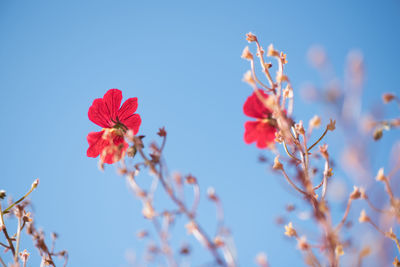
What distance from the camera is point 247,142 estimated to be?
137 cm

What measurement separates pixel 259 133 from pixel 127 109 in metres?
0.80

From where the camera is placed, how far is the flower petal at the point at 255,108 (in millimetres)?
1340

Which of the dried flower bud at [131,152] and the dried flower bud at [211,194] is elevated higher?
the dried flower bud at [131,152]

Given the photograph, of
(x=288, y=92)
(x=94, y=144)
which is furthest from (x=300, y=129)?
(x=94, y=144)

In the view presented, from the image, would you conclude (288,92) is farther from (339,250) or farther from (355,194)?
(339,250)

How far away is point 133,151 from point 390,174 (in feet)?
3.06

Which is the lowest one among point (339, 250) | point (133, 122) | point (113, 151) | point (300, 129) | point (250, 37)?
point (339, 250)

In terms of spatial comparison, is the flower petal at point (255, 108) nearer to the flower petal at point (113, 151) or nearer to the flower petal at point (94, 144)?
the flower petal at point (113, 151)

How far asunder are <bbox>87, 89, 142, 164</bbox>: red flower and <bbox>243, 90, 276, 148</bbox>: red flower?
2.06 feet

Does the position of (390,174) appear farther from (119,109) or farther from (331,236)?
(119,109)

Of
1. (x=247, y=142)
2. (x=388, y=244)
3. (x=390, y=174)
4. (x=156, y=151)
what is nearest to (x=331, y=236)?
(x=388, y=244)

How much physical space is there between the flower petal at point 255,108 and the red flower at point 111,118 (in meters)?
0.63

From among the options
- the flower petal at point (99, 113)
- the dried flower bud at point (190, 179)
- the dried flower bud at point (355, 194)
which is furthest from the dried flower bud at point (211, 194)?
the flower petal at point (99, 113)

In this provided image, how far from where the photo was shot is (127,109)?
1619 mm
